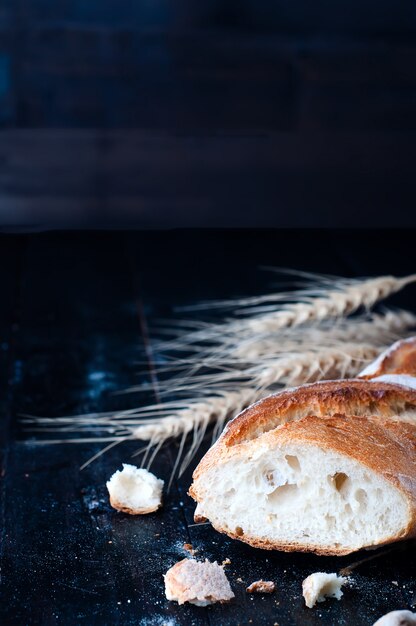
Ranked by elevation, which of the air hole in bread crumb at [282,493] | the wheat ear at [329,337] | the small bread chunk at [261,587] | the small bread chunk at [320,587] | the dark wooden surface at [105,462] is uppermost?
the air hole in bread crumb at [282,493]

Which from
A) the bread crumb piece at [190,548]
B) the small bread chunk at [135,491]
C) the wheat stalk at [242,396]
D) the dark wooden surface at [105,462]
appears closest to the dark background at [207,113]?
the dark wooden surface at [105,462]

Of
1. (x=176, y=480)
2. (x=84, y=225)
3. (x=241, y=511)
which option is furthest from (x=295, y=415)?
(x=84, y=225)

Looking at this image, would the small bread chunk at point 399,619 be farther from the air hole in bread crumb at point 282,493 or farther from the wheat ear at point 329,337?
the wheat ear at point 329,337

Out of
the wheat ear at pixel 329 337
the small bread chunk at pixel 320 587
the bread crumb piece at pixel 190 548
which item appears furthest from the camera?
Result: the wheat ear at pixel 329 337

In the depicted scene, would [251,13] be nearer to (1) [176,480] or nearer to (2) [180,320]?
(2) [180,320]

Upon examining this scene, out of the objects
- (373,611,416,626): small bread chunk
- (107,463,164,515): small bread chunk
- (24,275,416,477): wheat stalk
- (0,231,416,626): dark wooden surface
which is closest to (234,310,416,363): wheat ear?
(24,275,416,477): wheat stalk

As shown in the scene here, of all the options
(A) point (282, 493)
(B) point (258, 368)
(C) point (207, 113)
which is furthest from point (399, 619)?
(C) point (207, 113)

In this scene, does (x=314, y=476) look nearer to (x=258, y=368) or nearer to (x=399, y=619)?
(x=399, y=619)
